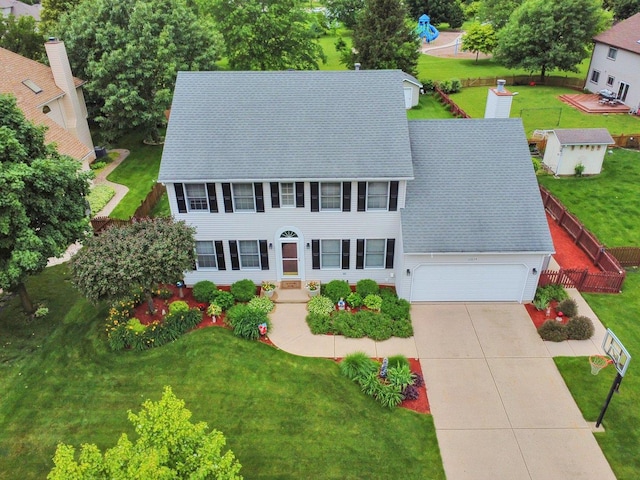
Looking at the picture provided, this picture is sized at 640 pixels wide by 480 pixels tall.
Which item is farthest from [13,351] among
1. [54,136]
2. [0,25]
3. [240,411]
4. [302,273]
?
[0,25]

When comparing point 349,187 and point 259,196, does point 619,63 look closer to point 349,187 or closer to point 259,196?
point 349,187

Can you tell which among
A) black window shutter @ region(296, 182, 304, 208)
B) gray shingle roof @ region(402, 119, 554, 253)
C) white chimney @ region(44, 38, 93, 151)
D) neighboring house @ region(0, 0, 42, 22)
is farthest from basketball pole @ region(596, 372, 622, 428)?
neighboring house @ region(0, 0, 42, 22)

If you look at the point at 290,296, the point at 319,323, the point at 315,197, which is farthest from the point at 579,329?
the point at 290,296

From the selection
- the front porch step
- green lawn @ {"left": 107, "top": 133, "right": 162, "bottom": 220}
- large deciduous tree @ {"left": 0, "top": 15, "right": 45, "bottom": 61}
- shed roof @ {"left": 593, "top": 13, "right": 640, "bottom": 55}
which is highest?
large deciduous tree @ {"left": 0, "top": 15, "right": 45, "bottom": 61}

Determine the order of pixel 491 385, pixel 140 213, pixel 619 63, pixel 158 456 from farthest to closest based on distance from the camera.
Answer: pixel 619 63 < pixel 140 213 < pixel 491 385 < pixel 158 456

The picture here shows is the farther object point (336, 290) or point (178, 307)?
point (336, 290)

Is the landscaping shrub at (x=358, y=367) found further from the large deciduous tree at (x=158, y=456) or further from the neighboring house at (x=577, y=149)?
the neighboring house at (x=577, y=149)

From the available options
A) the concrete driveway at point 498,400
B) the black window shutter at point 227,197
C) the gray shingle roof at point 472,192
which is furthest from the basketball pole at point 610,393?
the black window shutter at point 227,197

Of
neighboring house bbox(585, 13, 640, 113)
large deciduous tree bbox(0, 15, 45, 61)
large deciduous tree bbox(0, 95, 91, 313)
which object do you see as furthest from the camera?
neighboring house bbox(585, 13, 640, 113)

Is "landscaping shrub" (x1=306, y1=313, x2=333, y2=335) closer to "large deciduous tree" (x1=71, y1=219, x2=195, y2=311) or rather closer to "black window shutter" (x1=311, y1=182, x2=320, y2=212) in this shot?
"black window shutter" (x1=311, y1=182, x2=320, y2=212)
